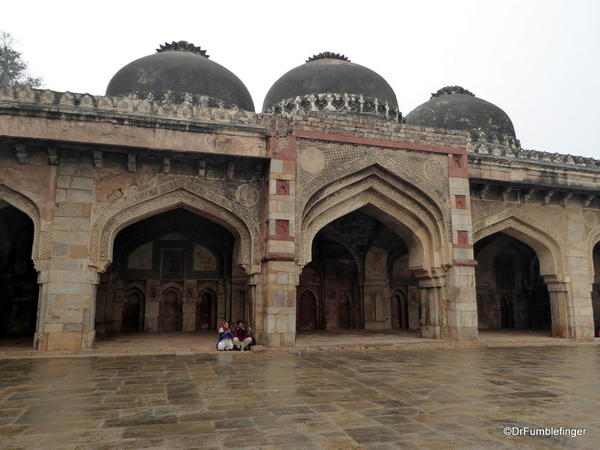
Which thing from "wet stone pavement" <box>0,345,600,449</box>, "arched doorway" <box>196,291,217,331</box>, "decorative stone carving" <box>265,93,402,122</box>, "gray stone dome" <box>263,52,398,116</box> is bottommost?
"wet stone pavement" <box>0,345,600,449</box>

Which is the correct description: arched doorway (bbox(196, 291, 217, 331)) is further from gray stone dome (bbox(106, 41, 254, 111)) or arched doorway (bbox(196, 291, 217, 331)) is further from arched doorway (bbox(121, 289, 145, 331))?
gray stone dome (bbox(106, 41, 254, 111))

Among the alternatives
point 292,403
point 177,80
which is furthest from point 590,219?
point 177,80

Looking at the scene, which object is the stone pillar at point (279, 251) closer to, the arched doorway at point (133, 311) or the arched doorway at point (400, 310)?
the arched doorway at point (133, 311)

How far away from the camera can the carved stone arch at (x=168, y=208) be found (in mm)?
9547

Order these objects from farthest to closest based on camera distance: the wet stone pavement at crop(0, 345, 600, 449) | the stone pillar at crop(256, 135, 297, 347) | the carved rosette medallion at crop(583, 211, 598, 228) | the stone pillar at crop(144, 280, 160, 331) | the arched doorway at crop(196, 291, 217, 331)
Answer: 1. the arched doorway at crop(196, 291, 217, 331)
2. the stone pillar at crop(144, 280, 160, 331)
3. the carved rosette medallion at crop(583, 211, 598, 228)
4. the stone pillar at crop(256, 135, 297, 347)
5. the wet stone pavement at crop(0, 345, 600, 449)

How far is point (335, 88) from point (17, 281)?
1108 cm

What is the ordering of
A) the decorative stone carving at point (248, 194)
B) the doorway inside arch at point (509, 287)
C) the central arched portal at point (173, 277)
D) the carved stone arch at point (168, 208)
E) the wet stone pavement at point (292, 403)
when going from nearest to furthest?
the wet stone pavement at point (292, 403)
the carved stone arch at point (168, 208)
the decorative stone carving at point (248, 194)
the central arched portal at point (173, 277)
the doorway inside arch at point (509, 287)

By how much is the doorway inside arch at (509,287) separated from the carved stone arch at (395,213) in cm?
556

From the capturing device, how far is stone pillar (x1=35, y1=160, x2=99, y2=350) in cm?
895

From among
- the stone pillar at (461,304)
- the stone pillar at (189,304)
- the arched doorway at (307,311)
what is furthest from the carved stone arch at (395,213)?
the stone pillar at (189,304)

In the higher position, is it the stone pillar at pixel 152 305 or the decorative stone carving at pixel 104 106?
the decorative stone carving at pixel 104 106

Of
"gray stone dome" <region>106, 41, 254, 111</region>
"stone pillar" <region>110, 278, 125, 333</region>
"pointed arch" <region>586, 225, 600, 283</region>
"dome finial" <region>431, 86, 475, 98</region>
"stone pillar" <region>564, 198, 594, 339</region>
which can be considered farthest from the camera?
"dome finial" <region>431, 86, 475, 98</region>

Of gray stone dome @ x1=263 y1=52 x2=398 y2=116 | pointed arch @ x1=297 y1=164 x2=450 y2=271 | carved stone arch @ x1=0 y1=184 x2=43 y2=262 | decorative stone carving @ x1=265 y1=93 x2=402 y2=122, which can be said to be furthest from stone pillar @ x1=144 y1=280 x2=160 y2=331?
gray stone dome @ x1=263 y1=52 x2=398 y2=116

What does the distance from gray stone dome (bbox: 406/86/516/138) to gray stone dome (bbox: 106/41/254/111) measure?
666 centimetres
